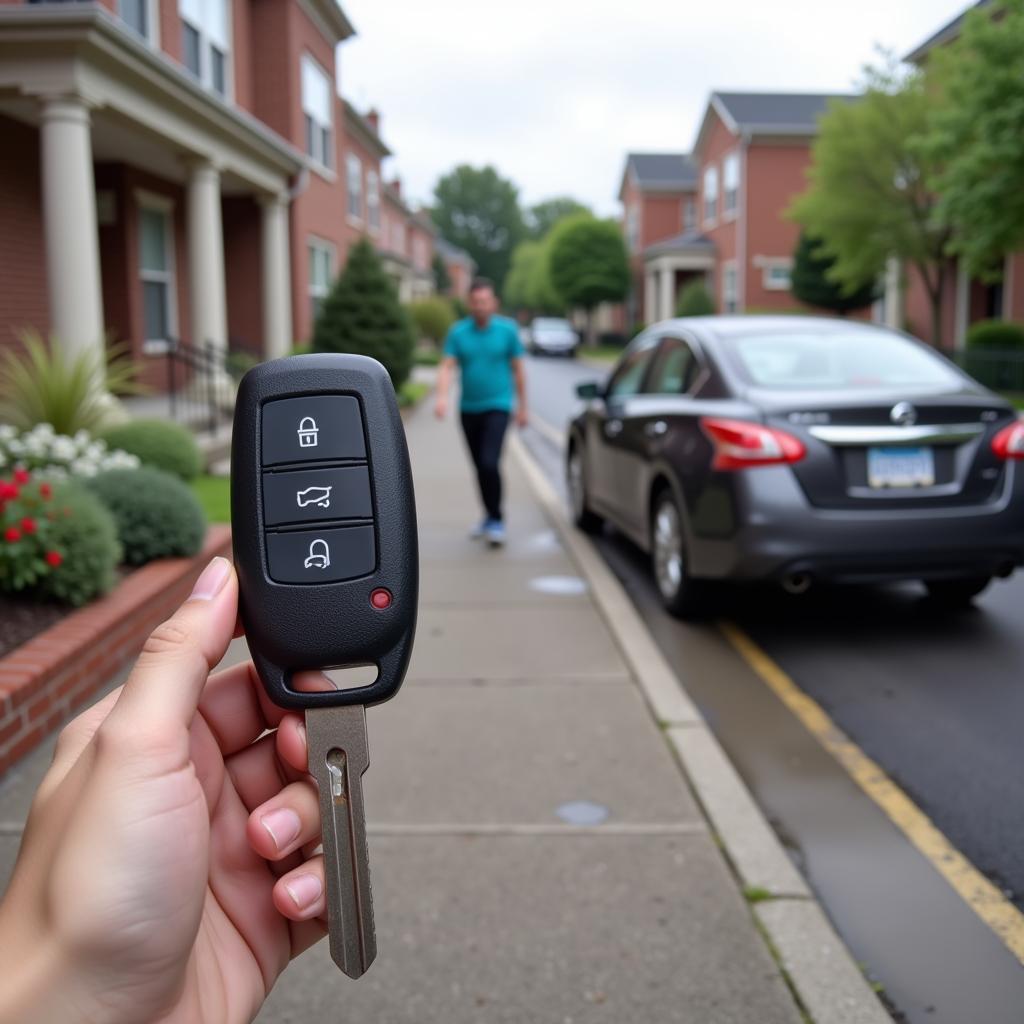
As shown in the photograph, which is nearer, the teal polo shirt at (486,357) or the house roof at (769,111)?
the teal polo shirt at (486,357)

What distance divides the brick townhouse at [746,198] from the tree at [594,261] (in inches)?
299

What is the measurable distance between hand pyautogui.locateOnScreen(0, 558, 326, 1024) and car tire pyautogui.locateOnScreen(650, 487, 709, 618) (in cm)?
492

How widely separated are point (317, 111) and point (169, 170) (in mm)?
7186

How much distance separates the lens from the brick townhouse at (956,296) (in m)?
24.3

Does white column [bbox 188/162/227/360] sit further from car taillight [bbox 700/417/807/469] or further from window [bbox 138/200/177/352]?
car taillight [bbox 700/417/807/469]

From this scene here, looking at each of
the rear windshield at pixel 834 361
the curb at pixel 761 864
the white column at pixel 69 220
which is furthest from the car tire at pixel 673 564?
the white column at pixel 69 220

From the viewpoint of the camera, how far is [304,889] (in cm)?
124

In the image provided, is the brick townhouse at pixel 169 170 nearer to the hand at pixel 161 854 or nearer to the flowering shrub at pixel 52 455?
the flowering shrub at pixel 52 455

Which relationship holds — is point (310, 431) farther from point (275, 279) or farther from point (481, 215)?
point (481, 215)

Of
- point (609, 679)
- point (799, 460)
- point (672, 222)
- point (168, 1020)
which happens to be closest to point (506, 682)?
point (609, 679)

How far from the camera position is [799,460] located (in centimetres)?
554

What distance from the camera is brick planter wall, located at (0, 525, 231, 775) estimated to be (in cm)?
407

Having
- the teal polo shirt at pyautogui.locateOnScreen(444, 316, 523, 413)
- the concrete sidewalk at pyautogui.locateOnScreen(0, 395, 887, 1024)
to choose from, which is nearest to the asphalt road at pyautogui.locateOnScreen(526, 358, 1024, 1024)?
the concrete sidewalk at pyautogui.locateOnScreen(0, 395, 887, 1024)

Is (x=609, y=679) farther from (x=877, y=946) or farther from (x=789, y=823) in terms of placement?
(x=877, y=946)
